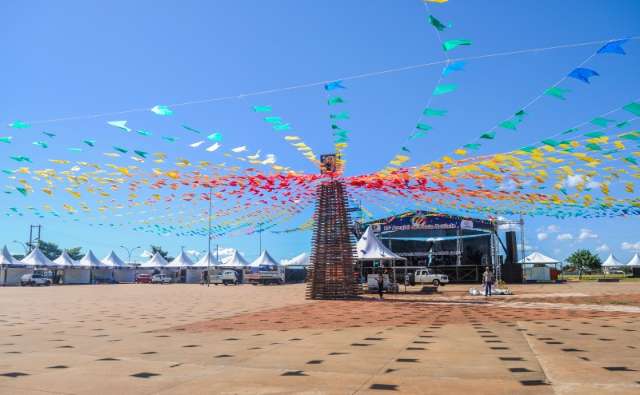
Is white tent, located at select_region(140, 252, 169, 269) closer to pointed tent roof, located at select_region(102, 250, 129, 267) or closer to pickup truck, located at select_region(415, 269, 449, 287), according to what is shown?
pointed tent roof, located at select_region(102, 250, 129, 267)

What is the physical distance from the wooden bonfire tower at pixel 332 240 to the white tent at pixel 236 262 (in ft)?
115

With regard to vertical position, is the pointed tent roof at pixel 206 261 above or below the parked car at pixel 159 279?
above

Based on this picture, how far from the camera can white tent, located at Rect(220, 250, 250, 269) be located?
56250mm

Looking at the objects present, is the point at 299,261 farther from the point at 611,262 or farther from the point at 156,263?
the point at 611,262

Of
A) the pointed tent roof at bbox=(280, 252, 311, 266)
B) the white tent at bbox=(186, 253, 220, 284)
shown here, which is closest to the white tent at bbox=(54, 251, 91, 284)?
the white tent at bbox=(186, 253, 220, 284)

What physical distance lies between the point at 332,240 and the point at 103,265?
43968mm

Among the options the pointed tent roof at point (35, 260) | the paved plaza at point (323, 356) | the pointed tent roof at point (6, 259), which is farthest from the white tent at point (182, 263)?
the paved plaza at point (323, 356)

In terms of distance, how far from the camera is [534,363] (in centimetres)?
679

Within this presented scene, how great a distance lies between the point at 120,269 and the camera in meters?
64.5

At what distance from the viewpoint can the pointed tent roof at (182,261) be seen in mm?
59000

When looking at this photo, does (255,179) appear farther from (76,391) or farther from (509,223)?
(509,223)

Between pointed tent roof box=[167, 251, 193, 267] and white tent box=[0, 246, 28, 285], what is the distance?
49.3 ft

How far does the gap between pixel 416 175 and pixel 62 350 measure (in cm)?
1063

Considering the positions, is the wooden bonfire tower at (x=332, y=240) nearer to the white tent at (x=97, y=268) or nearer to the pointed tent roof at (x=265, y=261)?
the pointed tent roof at (x=265, y=261)
